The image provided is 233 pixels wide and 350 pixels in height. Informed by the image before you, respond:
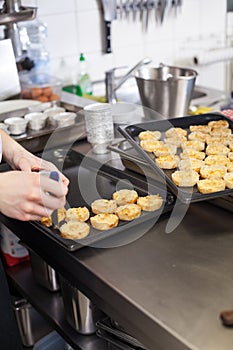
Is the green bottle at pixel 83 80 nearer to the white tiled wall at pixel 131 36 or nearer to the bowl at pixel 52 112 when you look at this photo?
the white tiled wall at pixel 131 36

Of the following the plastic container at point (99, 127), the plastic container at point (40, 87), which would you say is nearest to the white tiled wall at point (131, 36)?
the plastic container at point (40, 87)

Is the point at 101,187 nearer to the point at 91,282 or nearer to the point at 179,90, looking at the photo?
the point at 91,282

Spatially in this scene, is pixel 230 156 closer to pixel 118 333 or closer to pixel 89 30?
pixel 118 333

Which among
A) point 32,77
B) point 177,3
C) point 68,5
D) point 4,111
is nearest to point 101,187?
point 4,111

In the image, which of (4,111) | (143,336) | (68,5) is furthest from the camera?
(68,5)

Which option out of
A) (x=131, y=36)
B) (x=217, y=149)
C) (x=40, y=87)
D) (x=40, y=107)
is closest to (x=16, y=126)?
(x=40, y=107)

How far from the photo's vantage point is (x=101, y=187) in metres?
1.22

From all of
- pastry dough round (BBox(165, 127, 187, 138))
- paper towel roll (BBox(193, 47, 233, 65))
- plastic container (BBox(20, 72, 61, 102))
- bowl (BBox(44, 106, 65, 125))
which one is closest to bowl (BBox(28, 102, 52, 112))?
bowl (BBox(44, 106, 65, 125))

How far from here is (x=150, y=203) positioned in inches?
42.3

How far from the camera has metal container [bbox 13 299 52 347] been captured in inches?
60.8

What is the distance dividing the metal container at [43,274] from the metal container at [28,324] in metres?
0.17

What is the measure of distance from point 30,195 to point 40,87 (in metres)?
1.09

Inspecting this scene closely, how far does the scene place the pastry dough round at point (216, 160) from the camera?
1195 millimetres

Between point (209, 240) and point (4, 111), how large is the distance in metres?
0.97
